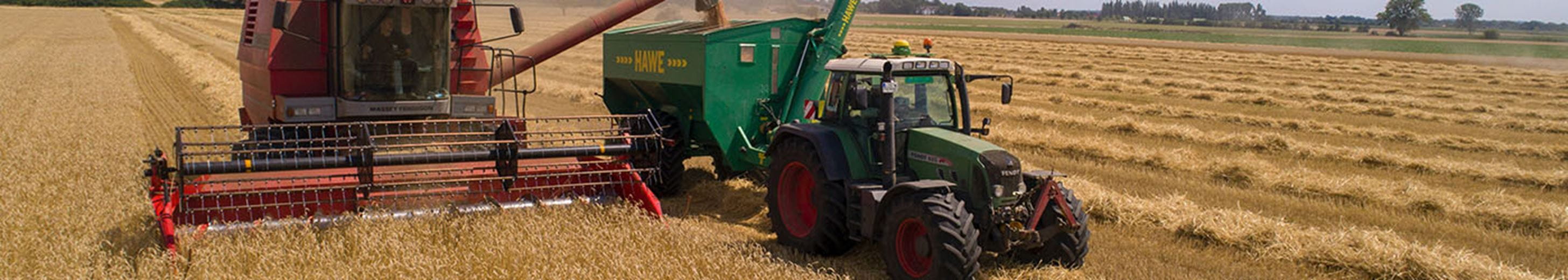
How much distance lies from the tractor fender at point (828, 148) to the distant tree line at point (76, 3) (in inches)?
2834

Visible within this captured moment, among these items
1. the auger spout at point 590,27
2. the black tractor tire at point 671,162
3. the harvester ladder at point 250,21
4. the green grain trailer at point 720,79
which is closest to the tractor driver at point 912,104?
the green grain trailer at point 720,79

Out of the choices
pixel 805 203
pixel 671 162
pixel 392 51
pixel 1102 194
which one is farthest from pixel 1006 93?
pixel 392 51

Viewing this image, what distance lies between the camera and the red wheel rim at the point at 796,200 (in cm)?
Result: 692

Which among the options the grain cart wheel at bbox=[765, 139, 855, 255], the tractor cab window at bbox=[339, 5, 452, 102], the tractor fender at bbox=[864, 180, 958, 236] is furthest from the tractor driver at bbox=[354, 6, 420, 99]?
the tractor fender at bbox=[864, 180, 958, 236]

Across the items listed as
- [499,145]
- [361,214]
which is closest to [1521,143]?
[499,145]

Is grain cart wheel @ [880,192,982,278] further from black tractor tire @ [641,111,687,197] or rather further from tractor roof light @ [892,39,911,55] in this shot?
black tractor tire @ [641,111,687,197]

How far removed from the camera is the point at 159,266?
528cm

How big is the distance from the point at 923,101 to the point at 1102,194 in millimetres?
2226

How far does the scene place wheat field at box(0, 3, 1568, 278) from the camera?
5.68 metres

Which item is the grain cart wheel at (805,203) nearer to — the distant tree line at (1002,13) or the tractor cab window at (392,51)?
the tractor cab window at (392,51)

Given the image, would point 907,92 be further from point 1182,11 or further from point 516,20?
point 1182,11

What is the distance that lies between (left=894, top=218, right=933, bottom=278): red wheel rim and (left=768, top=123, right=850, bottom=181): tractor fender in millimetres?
681

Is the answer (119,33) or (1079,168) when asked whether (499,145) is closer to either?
(1079,168)

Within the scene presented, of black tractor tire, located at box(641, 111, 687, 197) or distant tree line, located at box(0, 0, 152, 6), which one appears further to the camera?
distant tree line, located at box(0, 0, 152, 6)
